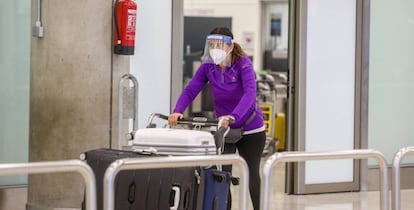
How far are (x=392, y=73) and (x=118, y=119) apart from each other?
10.1 ft

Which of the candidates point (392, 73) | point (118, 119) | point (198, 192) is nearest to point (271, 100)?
point (392, 73)

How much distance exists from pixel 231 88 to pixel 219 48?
0.29 metres

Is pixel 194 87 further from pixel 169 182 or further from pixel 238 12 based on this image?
pixel 238 12

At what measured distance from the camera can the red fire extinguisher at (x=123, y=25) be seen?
20.4 ft

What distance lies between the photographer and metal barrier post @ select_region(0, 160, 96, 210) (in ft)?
11.2

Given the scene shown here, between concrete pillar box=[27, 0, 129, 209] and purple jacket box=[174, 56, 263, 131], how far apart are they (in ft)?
3.62

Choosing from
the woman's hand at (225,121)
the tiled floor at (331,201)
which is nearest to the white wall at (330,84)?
the tiled floor at (331,201)

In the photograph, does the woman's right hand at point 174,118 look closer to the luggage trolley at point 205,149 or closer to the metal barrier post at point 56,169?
the luggage trolley at point 205,149

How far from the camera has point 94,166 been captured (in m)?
4.55

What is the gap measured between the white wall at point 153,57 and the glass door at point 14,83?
35.4 inches

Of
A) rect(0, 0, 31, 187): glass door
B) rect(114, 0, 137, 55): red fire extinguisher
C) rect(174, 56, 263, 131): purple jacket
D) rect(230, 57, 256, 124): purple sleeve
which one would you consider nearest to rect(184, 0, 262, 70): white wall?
rect(0, 0, 31, 187): glass door

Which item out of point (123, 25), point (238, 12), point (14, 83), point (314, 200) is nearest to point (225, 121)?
point (123, 25)

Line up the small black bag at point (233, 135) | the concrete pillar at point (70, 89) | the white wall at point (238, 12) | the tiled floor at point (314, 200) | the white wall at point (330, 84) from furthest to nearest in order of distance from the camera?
the white wall at point (238, 12) → the white wall at point (330, 84) → the tiled floor at point (314, 200) → the concrete pillar at point (70, 89) → the small black bag at point (233, 135)

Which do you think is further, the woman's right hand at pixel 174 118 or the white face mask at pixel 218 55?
the white face mask at pixel 218 55
